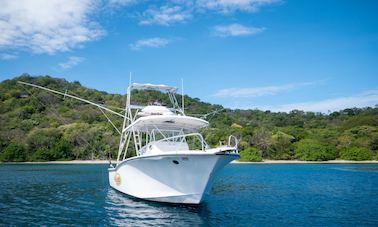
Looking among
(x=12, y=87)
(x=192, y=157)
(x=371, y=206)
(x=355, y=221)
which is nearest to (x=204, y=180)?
(x=192, y=157)

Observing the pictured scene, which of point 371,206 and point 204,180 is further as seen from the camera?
point 371,206

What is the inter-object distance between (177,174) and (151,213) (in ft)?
7.62

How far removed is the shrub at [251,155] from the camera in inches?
3287

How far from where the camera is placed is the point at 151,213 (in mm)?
16578

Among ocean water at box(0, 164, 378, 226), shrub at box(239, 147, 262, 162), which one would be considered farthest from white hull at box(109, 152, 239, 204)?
shrub at box(239, 147, 262, 162)

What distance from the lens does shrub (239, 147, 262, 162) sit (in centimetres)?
8350

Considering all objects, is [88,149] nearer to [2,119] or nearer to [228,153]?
[2,119]

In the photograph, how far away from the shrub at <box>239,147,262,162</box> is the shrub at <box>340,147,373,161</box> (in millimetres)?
21666

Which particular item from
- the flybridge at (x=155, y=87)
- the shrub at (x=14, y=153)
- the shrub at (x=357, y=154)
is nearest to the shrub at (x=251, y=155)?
the shrub at (x=357, y=154)

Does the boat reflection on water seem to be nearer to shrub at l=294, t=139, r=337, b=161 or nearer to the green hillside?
the green hillside

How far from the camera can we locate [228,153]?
645 inches

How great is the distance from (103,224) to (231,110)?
13976 cm

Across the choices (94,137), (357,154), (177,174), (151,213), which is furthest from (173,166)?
(357,154)

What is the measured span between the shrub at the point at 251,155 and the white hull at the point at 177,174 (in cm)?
6760
